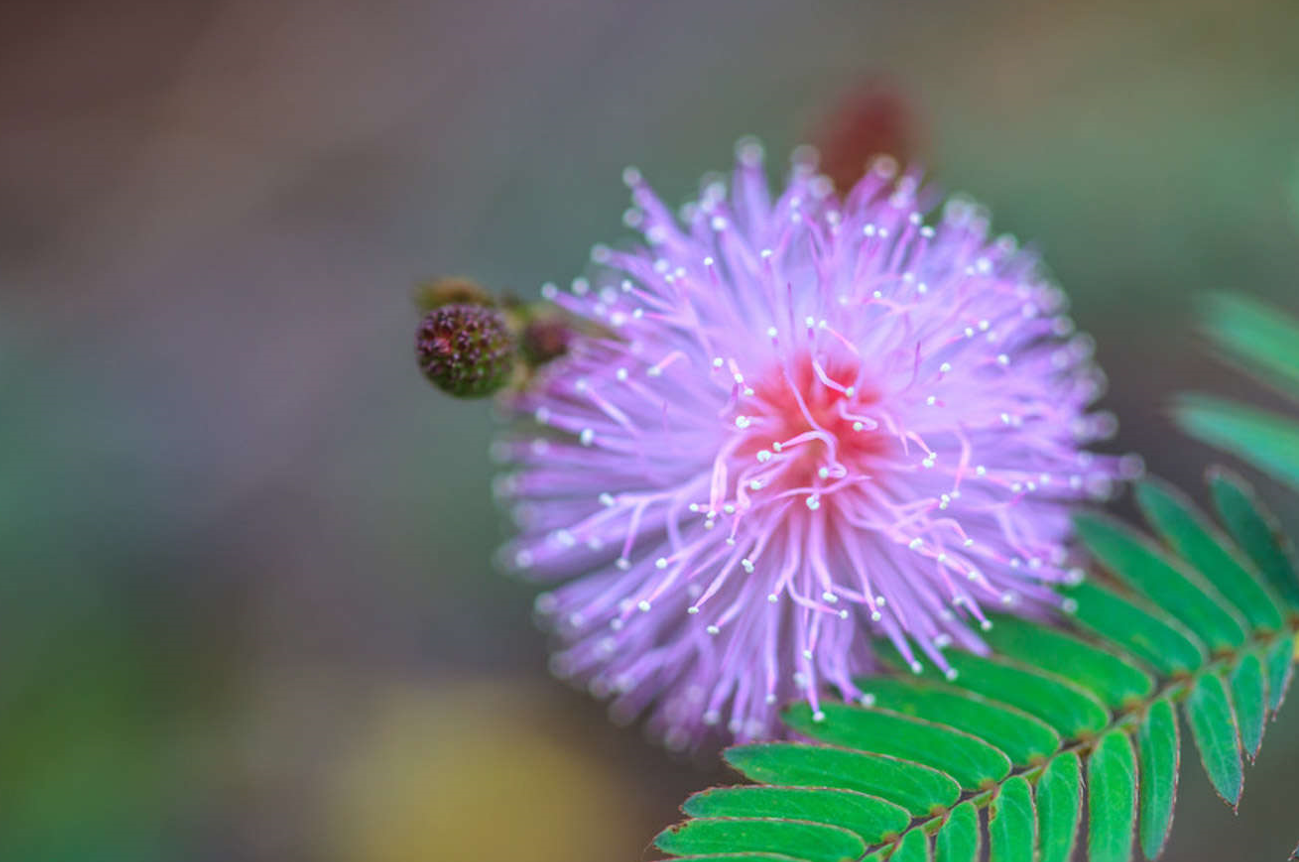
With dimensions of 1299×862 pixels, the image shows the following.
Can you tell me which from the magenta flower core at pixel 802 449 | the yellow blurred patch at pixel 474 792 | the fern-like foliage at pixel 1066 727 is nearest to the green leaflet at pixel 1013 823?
the fern-like foliage at pixel 1066 727

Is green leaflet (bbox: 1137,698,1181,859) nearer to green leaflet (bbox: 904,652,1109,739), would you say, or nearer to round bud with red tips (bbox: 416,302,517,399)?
green leaflet (bbox: 904,652,1109,739)

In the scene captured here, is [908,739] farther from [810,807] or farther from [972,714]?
[810,807]

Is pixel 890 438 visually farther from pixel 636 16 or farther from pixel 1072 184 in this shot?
pixel 636 16

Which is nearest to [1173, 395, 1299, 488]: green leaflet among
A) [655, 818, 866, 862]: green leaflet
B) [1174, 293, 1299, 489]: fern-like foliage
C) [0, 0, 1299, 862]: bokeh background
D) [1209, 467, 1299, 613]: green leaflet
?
[1174, 293, 1299, 489]: fern-like foliage

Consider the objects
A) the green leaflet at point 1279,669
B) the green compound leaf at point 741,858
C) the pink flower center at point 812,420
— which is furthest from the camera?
the pink flower center at point 812,420

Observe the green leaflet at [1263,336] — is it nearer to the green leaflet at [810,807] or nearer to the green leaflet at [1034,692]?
the green leaflet at [1034,692]

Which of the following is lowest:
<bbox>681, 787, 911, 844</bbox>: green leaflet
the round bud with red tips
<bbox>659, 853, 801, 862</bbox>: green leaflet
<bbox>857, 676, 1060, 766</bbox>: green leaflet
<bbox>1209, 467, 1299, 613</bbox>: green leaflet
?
<bbox>659, 853, 801, 862</bbox>: green leaflet
